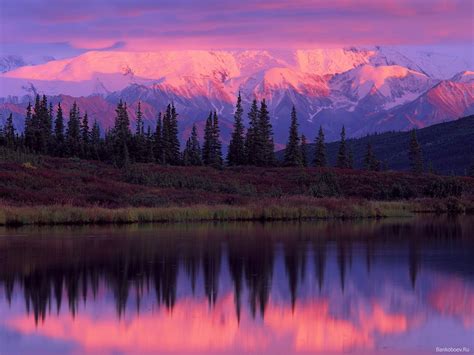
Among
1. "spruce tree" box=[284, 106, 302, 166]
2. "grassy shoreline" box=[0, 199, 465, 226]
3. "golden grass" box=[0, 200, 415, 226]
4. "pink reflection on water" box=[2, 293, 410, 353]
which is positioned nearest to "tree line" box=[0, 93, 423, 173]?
"spruce tree" box=[284, 106, 302, 166]

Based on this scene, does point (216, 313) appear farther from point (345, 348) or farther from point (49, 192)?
point (49, 192)

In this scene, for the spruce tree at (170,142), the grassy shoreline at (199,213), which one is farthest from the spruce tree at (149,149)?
the grassy shoreline at (199,213)

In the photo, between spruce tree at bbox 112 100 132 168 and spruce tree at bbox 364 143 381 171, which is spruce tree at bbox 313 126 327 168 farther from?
spruce tree at bbox 112 100 132 168

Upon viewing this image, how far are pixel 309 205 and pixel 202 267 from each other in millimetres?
31429

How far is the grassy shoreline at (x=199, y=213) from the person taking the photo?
2109 inches

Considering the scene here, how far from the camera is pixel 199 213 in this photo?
192 ft

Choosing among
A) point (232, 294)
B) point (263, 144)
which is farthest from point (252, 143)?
point (232, 294)

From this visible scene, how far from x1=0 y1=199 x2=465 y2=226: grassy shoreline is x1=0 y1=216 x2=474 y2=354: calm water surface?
25.0ft

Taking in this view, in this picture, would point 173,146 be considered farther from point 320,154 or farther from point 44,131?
point 320,154

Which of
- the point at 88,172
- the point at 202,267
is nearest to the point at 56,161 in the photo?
the point at 88,172

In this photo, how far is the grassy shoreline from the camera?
53562 mm

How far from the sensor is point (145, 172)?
3196 inches

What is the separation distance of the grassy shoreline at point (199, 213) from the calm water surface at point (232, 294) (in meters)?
7.61

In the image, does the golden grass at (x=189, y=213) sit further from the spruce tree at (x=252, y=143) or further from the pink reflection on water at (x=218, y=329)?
the spruce tree at (x=252, y=143)
